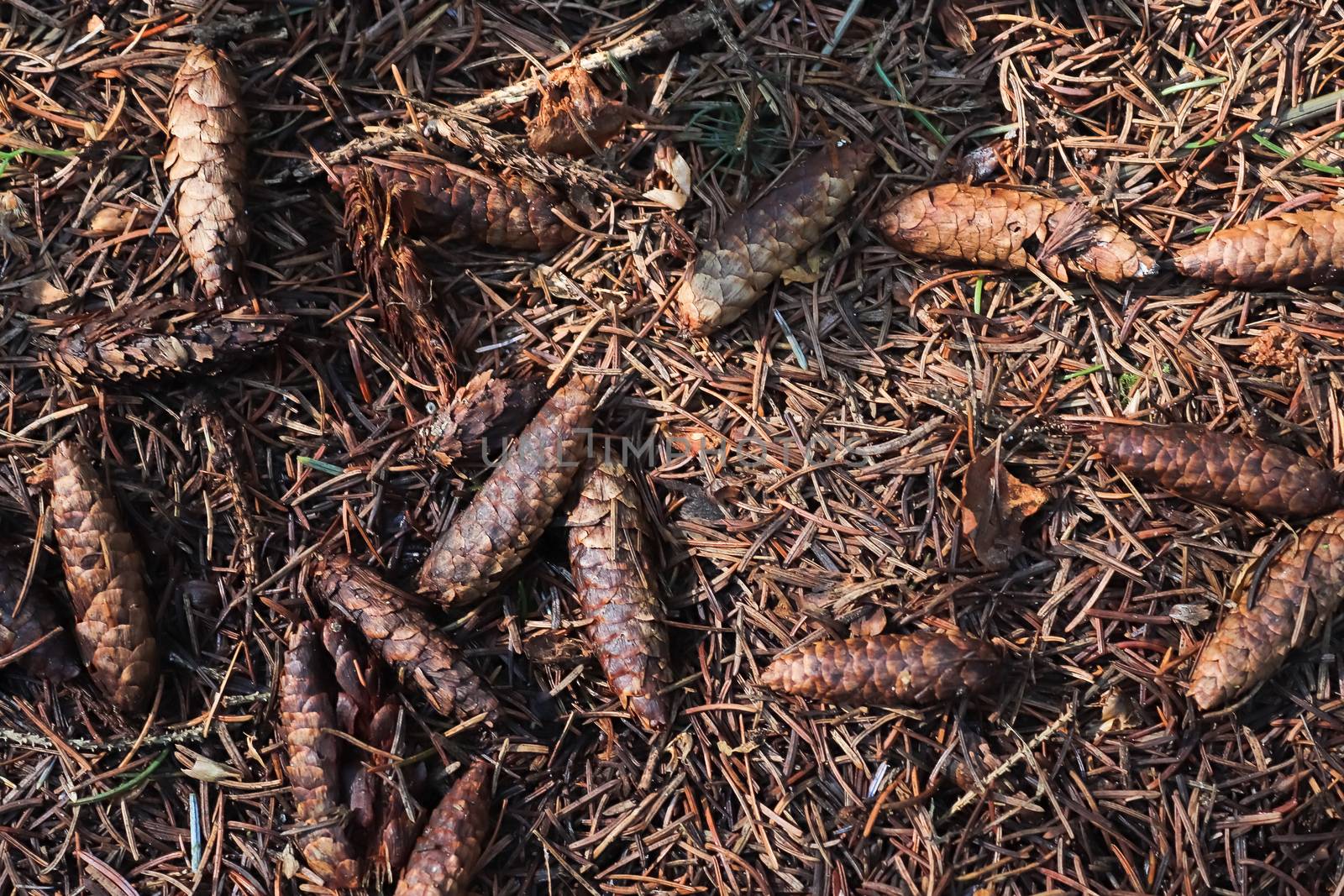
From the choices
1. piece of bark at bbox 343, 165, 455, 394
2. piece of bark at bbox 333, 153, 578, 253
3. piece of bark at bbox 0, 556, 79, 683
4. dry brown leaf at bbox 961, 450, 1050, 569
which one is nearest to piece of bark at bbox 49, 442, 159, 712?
piece of bark at bbox 0, 556, 79, 683

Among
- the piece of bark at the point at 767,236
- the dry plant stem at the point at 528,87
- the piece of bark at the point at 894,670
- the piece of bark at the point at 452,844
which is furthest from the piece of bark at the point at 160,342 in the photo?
the piece of bark at the point at 894,670

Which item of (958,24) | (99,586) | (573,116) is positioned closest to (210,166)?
(573,116)

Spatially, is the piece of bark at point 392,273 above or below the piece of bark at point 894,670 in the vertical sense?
above

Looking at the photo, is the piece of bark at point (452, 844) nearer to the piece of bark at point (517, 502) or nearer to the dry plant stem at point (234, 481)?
the piece of bark at point (517, 502)

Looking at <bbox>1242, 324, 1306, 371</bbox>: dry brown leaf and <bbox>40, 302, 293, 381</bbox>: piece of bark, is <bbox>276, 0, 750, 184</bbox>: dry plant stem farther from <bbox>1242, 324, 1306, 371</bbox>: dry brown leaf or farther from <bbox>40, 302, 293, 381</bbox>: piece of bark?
<bbox>1242, 324, 1306, 371</bbox>: dry brown leaf

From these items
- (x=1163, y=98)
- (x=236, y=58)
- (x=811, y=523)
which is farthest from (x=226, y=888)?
(x=1163, y=98)

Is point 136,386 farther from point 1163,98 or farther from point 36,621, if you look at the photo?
point 1163,98
